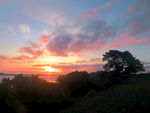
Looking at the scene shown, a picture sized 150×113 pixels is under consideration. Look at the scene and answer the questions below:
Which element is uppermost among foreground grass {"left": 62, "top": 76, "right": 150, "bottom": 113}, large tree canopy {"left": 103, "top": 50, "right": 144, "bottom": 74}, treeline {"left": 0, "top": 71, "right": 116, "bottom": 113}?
large tree canopy {"left": 103, "top": 50, "right": 144, "bottom": 74}

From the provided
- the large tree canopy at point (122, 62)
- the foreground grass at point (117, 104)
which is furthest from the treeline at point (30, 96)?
the large tree canopy at point (122, 62)

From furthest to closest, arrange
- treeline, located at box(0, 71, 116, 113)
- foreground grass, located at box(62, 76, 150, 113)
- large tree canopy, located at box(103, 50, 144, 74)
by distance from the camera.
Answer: large tree canopy, located at box(103, 50, 144, 74), treeline, located at box(0, 71, 116, 113), foreground grass, located at box(62, 76, 150, 113)

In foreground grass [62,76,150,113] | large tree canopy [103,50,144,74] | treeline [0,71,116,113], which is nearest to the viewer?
foreground grass [62,76,150,113]

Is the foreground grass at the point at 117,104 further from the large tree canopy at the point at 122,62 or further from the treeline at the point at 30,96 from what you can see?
the large tree canopy at the point at 122,62

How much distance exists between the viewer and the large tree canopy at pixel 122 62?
105ft

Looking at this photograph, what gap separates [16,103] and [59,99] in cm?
339

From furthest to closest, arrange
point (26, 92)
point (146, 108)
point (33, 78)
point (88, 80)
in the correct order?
point (88, 80) → point (33, 78) → point (26, 92) → point (146, 108)

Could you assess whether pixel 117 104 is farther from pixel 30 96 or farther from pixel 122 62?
pixel 122 62

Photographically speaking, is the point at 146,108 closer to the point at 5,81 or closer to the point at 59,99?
the point at 59,99

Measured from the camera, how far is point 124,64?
32.0 metres

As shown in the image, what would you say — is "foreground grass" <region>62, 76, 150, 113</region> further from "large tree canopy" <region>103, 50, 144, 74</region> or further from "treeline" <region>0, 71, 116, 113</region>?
"large tree canopy" <region>103, 50, 144, 74</region>

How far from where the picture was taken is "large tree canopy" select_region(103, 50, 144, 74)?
3192 centimetres

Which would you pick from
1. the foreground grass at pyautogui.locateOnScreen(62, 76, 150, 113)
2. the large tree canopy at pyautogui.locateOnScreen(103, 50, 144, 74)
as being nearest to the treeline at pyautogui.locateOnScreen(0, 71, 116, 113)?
the foreground grass at pyautogui.locateOnScreen(62, 76, 150, 113)

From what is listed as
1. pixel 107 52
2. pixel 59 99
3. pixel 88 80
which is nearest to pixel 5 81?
pixel 59 99
